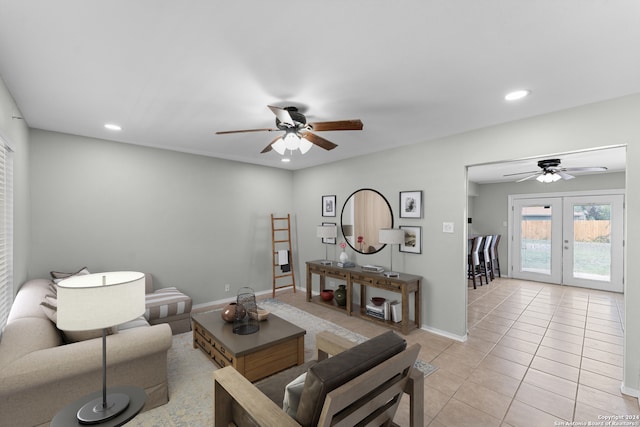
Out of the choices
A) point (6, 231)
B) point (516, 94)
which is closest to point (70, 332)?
point (6, 231)

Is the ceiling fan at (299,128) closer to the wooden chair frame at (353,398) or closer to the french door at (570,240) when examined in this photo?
the wooden chair frame at (353,398)

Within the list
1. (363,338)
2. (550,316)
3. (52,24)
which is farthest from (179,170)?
(550,316)

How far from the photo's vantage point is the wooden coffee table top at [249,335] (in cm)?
241

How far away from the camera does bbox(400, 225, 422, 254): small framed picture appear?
384cm

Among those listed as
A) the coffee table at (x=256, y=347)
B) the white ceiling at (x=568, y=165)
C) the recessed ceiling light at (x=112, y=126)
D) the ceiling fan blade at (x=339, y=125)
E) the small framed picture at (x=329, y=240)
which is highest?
the recessed ceiling light at (x=112, y=126)

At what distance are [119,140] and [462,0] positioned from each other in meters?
4.11

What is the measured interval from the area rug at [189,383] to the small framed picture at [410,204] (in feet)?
5.67

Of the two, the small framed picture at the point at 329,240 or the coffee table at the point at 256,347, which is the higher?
the small framed picture at the point at 329,240

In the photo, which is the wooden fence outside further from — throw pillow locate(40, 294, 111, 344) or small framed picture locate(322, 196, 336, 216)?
throw pillow locate(40, 294, 111, 344)

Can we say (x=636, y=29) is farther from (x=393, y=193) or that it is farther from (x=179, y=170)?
(x=179, y=170)

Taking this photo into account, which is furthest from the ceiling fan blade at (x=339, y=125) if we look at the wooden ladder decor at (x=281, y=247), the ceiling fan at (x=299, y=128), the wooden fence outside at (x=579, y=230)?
the wooden fence outside at (x=579, y=230)

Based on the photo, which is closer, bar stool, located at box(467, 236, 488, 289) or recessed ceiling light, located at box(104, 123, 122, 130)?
recessed ceiling light, located at box(104, 123, 122, 130)

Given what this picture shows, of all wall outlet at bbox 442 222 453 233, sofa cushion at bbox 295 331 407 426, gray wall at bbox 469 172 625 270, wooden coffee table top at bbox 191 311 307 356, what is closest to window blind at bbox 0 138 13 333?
wooden coffee table top at bbox 191 311 307 356

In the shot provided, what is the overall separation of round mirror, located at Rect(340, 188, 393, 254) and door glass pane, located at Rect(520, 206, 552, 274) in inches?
175
